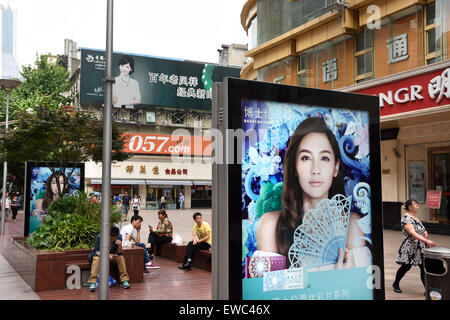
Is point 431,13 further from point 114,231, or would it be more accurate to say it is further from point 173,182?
point 173,182

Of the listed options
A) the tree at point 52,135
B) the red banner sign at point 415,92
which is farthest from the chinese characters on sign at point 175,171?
the tree at point 52,135

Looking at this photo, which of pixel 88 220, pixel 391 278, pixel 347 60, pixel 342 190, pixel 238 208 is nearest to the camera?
pixel 238 208

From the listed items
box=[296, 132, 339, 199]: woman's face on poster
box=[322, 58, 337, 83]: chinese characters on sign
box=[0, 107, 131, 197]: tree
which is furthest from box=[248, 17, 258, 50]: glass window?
box=[296, 132, 339, 199]: woman's face on poster

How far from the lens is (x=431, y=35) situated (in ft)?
46.8

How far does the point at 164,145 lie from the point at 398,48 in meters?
30.8

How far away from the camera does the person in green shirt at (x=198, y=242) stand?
32.2 ft

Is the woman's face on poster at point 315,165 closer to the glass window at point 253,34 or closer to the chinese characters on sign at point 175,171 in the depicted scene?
the glass window at point 253,34

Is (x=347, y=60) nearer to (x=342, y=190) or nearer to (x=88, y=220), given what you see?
(x=88, y=220)

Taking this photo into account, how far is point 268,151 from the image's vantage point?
14.1 feet

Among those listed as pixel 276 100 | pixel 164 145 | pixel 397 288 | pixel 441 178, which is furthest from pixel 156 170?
pixel 276 100

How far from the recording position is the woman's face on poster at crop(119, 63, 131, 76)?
4359 cm

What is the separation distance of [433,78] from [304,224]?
424 inches

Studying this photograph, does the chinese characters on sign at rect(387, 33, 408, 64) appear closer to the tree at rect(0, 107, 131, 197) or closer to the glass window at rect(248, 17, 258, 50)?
the glass window at rect(248, 17, 258, 50)
